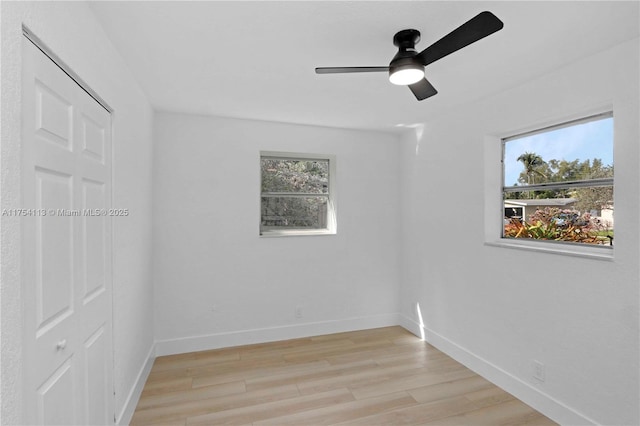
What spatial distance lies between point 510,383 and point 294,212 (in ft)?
8.74

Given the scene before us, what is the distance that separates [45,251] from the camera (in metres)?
1.21

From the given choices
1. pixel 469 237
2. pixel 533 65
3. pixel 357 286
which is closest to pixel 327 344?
pixel 357 286

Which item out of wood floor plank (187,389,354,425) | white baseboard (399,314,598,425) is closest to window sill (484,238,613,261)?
white baseboard (399,314,598,425)

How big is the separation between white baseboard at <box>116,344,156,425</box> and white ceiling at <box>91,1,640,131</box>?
233cm

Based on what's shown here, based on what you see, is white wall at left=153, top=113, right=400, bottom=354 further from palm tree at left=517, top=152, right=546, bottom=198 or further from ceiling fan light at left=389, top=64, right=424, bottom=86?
ceiling fan light at left=389, top=64, right=424, bottom=86

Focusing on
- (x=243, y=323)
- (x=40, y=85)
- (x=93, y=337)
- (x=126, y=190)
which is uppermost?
(x=40, y=85)

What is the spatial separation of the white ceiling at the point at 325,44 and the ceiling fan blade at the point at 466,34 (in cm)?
19

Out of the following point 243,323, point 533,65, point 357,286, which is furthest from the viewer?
point 357,286

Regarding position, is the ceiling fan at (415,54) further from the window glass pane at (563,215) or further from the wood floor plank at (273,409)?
the wood floor plank at (273,409)

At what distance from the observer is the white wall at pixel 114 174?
0.96m

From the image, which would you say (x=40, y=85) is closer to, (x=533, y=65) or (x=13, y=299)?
(x=13, y=299)

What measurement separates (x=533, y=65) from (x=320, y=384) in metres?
2.92

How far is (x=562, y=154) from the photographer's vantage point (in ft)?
7.81

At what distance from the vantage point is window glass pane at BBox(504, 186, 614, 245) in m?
2.13
